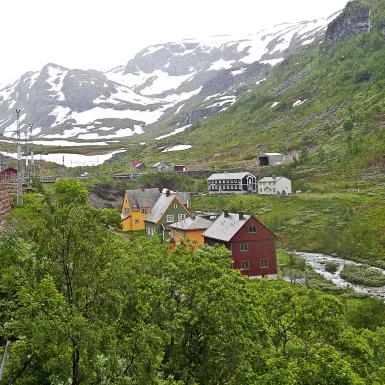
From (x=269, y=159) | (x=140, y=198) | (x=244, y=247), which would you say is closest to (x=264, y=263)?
(x=244, y=247)

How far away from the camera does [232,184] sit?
401 ft

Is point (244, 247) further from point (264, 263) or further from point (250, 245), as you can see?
point (264, 263)

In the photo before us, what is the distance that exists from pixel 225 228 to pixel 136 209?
34.5 meters

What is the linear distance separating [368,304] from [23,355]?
1229 inches

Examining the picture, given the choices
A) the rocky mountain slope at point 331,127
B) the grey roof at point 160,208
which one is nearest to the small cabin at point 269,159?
the rocky mountain slope at point 331,127

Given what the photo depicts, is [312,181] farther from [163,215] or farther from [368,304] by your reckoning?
[368,304]

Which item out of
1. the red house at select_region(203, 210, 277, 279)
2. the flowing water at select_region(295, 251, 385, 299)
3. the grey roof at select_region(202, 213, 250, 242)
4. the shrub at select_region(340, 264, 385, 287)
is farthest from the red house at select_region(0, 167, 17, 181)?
the shrub at select_region(340, 264, 385, 287)

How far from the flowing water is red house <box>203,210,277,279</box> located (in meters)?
8.83

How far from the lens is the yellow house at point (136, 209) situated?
283ft

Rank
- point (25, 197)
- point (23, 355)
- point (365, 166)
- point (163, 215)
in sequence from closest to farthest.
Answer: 1. point (23, 355)
2. point (25, 197)
3. point (163, 215)
4. point (365, 166)

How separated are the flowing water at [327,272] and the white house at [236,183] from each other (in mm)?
→ 48407

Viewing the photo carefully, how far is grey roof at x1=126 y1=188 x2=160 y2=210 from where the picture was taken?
8638 centimetres

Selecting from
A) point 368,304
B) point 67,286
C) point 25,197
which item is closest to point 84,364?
point 67,286

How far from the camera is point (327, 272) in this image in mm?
60938
